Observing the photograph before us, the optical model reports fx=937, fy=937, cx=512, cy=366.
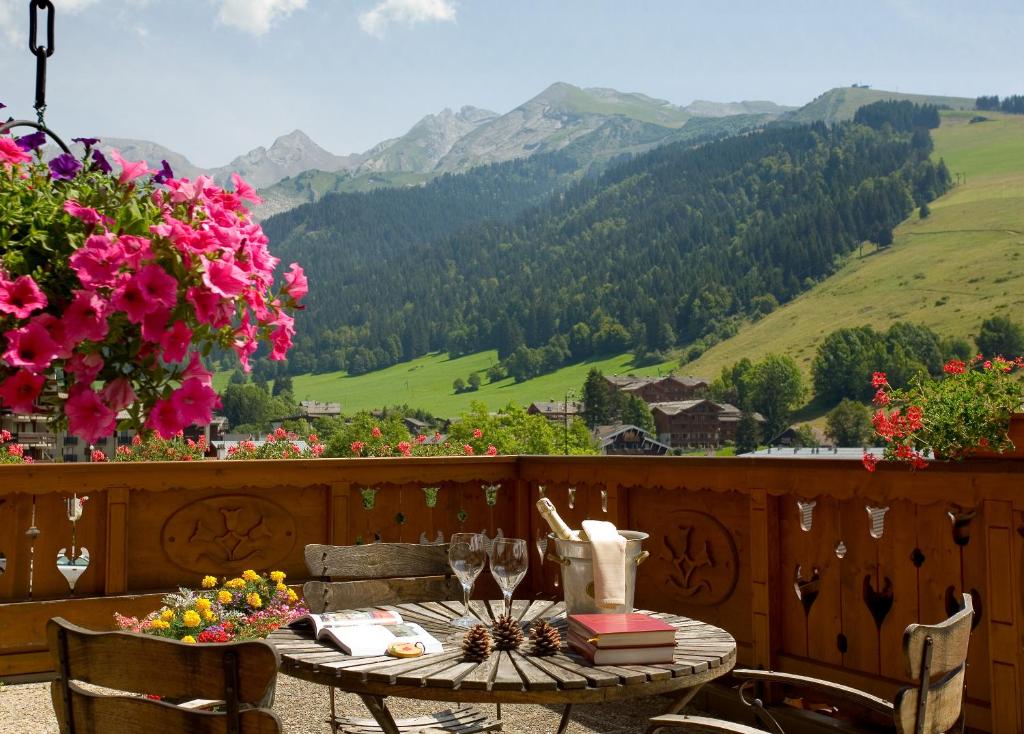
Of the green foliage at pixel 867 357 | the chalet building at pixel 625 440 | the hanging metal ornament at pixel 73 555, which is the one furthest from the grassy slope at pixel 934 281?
the hanging metal ornament at pixel 73 555

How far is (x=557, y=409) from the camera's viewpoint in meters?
88.3

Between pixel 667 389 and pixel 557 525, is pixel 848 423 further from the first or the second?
pixel 557 525

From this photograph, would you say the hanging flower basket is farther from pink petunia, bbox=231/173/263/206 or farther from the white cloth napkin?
the white cloth napkin

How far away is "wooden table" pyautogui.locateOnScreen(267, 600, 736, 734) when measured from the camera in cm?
203

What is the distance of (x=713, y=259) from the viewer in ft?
373

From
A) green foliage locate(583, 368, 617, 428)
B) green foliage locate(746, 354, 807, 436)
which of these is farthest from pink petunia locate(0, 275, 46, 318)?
green foliage locate(583, 368, 617, 428)

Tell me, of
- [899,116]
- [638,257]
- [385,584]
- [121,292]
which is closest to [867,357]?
[638,257]

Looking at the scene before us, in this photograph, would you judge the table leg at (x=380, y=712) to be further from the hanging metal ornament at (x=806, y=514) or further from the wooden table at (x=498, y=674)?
the hanging metal ornament at (x=806, y=514)

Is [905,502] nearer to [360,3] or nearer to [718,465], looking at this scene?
[718,465]

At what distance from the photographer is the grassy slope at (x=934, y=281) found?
83.1 metres

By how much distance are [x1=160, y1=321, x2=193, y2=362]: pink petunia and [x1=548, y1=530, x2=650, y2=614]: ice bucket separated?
4.40 feet

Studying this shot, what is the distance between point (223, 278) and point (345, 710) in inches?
134

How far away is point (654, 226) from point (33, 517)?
127 m

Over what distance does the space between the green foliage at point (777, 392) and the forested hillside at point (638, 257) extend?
18.6m
